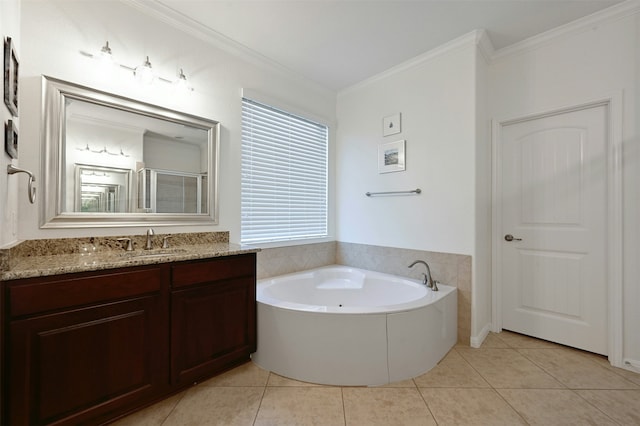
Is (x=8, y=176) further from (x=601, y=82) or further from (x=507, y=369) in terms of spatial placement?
(x=601, y=82)

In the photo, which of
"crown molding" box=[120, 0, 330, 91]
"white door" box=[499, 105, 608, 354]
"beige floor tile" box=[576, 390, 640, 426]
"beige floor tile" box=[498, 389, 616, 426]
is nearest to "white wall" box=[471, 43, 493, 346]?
"white door" box=[499, 105, 608, 354]

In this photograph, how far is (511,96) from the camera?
8.04ft

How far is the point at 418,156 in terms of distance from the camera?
8.55 ft

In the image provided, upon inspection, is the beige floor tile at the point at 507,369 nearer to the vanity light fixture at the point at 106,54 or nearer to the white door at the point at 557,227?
the white door at the point at 557,227

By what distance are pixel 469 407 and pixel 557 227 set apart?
65.1 inches

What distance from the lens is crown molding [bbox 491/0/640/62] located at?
6.30 ft

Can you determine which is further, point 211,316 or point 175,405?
point 211,316

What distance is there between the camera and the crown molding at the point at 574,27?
6.30 ft

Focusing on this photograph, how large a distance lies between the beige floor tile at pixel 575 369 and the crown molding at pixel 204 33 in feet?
10.7

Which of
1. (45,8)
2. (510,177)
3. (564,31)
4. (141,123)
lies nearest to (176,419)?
(141,123)

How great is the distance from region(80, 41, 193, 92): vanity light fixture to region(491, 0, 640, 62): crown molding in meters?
2.69

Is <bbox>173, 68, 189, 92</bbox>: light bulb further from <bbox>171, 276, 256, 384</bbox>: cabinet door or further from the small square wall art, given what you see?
the small square wall art

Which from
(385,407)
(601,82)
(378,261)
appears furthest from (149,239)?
(601,82)

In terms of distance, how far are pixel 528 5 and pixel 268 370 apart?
313cm
